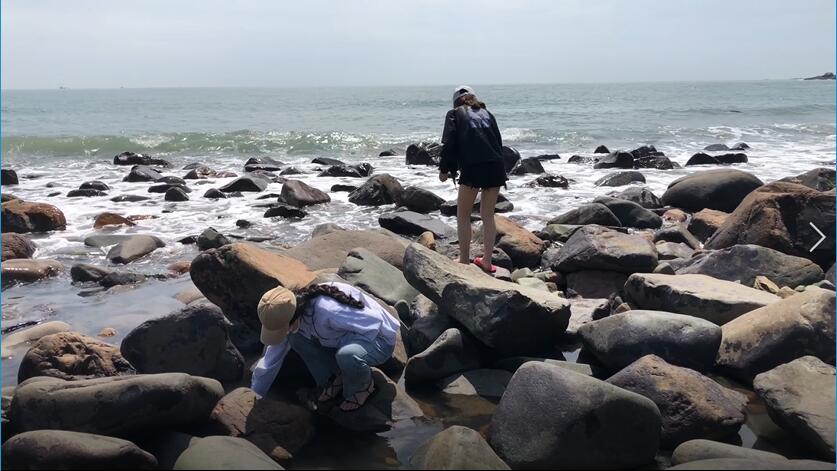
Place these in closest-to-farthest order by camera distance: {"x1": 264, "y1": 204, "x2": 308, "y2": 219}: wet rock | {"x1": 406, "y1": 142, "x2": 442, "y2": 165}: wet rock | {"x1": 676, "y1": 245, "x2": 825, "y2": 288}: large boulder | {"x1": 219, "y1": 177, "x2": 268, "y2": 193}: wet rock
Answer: {"x1": 676, "y1": 245, "x2": 825, "y2": 288}: large boulder, {"x1": 264, "y1": 204, "x2": 308, "y2": 219}: wet rock, {"x1": 219, "y1": 177, "x2": 268, "y2": 193}: wet rock, {"x1": 406, "y1": 142, "x2": 442, "y2": 165}: wet rock

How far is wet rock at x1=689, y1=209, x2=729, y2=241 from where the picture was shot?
8211mm

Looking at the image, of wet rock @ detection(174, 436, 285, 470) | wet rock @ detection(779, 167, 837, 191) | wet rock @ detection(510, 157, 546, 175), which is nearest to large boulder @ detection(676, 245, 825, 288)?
wet rock @ detection(174, 436, 285, 470)

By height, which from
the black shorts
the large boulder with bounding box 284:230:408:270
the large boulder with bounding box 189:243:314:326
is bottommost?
the large boulder with bounding box 284:230:408:270

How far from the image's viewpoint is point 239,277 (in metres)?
4.54

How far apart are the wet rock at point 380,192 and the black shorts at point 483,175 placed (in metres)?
5.16

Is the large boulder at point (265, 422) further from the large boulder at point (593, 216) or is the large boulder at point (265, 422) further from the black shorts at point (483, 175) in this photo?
the large boulder at point (593, 216)

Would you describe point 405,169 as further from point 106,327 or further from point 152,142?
point 152,142

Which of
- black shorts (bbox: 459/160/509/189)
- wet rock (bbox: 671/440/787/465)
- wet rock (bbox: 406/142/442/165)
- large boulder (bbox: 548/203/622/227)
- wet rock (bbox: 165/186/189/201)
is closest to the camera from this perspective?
wet rock (bbox: 671/440/787/465)

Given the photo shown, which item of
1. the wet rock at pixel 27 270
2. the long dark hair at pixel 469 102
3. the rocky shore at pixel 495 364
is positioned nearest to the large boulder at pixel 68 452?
the rocky shore at pixel 495 364

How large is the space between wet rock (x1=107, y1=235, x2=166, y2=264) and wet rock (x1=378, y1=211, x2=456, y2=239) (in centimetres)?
288

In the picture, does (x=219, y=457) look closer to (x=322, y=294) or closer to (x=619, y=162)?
(x=322, y=294)

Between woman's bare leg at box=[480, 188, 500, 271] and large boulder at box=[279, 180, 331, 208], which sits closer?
woman's bare leg at box=[480, 188, 500, 271]

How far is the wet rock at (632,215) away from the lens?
9066 mm

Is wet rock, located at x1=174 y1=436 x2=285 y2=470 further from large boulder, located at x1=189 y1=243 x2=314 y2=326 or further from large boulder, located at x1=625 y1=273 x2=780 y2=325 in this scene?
large boulder, located at x1=625 y1=273 x2=780 y2=325
